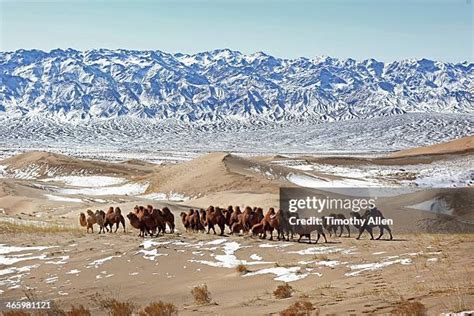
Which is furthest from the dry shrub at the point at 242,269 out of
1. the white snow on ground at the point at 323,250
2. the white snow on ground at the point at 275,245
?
the white snow on ground at the point at 275,245

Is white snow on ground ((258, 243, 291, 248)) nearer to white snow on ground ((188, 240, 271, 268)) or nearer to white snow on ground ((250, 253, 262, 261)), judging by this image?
white snow on ground ((188, 240, 271, 268))

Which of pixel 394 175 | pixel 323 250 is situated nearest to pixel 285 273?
pixel 323 250

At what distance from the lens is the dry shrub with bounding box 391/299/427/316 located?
780cm

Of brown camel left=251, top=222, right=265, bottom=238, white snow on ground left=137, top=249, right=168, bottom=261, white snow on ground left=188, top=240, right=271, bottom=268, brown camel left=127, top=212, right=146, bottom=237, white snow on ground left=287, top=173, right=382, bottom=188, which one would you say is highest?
white snow on ground left=287, top=173, right=382, bottom=188

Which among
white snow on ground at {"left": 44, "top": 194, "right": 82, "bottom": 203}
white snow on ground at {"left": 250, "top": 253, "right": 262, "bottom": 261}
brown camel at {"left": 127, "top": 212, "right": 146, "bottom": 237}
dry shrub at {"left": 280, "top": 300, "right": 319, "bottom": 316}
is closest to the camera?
dry shrub at {"left": 280, "top": 300, "right": 319, "bottom": 316}

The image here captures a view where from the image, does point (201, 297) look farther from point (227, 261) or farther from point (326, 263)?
point (227, 261)

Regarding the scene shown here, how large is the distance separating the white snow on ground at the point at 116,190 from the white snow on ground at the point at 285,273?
4211cm

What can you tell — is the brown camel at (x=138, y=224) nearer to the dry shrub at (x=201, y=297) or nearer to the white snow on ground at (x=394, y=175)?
the dry shrub at (x=201, y=297)

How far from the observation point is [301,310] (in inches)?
341

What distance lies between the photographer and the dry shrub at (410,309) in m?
7.80

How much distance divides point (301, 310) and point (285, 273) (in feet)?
13.7

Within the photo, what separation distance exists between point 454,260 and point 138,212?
1211cm

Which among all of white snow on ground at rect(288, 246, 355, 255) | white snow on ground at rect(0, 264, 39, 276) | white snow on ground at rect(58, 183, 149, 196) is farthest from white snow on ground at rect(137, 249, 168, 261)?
white snow on ground at rect(58, 183, 149, 196)

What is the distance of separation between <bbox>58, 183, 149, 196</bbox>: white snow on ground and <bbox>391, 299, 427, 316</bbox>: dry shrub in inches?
1861
